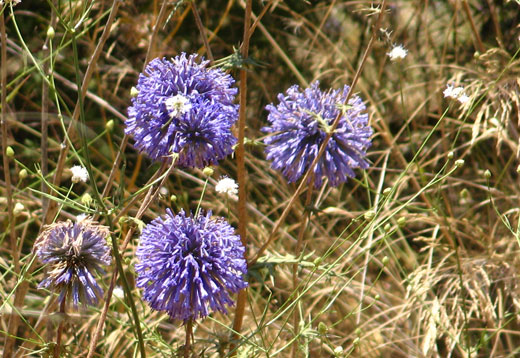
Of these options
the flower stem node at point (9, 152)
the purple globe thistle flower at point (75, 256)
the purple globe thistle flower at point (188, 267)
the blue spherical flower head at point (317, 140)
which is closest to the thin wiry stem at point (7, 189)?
the flower stem node at point (9, 152)

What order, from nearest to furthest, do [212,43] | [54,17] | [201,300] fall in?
[201,300], [54,17], [212,43]

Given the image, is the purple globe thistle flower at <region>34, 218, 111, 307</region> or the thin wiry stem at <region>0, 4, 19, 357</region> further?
the thin wiry stem at <region>0, 4, 19, 357</region>

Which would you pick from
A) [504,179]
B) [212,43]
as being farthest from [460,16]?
[212,43]

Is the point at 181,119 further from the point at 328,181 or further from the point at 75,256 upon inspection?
the point at 328,181

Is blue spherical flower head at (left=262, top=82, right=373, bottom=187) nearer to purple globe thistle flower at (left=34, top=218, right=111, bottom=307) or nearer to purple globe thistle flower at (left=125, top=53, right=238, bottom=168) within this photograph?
purple globe thistle flower at (left=125, top=53, right=238, bottom=168)

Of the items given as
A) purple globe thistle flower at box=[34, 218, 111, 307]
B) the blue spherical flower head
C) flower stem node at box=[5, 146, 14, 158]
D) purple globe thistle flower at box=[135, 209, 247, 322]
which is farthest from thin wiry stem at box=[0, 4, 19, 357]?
the blue spherical flower head

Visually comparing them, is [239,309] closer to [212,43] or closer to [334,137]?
[334,137]

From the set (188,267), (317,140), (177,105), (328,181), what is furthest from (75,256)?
(328,181)
